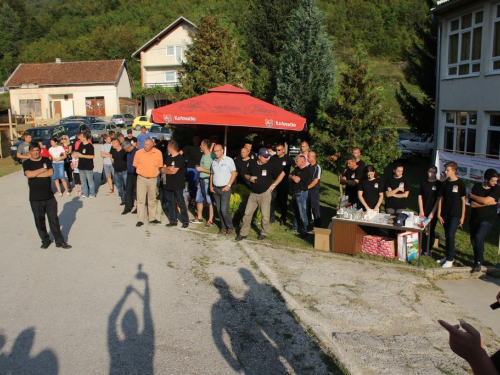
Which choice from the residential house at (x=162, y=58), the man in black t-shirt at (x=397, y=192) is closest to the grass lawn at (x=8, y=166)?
the man in black t-shirt at (x=397, y=192)

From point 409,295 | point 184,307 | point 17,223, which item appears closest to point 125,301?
point 184,307

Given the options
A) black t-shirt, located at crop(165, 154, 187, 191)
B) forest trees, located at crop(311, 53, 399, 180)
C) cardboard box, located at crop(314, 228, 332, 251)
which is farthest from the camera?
forest trees, located at crop(311, 53, 399, 180)

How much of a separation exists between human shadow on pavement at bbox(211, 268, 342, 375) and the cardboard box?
2.43m

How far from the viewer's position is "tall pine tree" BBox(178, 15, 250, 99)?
1482cm

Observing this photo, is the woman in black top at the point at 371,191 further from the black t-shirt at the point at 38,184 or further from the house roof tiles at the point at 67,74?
the house roof tiles at the point at 67,74

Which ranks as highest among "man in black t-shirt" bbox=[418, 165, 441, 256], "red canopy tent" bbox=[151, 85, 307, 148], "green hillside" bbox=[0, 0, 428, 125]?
"green hillside" bbox=[0, 0, 428, 125]

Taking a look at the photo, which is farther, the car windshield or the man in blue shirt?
the car windshield

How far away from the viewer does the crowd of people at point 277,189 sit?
837 cm

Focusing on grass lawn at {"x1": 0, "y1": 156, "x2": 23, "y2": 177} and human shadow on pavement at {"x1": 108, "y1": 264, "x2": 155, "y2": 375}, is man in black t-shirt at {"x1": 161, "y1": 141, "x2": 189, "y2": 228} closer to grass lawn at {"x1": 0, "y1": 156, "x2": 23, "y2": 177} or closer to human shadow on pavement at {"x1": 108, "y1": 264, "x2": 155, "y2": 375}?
human shadow on pavement at {"x1": 108, "y1": 264, "x2": 155, "y2": 375}

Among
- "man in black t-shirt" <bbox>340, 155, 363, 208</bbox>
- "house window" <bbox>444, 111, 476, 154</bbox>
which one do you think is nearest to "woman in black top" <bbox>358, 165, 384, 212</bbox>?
"man in black t-shirt" <bbox>340, 155, 363, 208</bbox>

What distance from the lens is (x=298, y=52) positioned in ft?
54.9

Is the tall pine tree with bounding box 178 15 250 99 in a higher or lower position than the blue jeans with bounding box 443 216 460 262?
higher

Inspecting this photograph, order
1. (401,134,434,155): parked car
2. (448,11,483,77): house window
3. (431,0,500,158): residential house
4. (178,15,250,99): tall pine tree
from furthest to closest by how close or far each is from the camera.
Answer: (401,134,434,155): parked car
(448,11,483,77): house window
(431,0,500,158): residential house
(178,15,250,99): tall pine tree

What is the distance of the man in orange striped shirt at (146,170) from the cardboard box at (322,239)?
3744 mm
